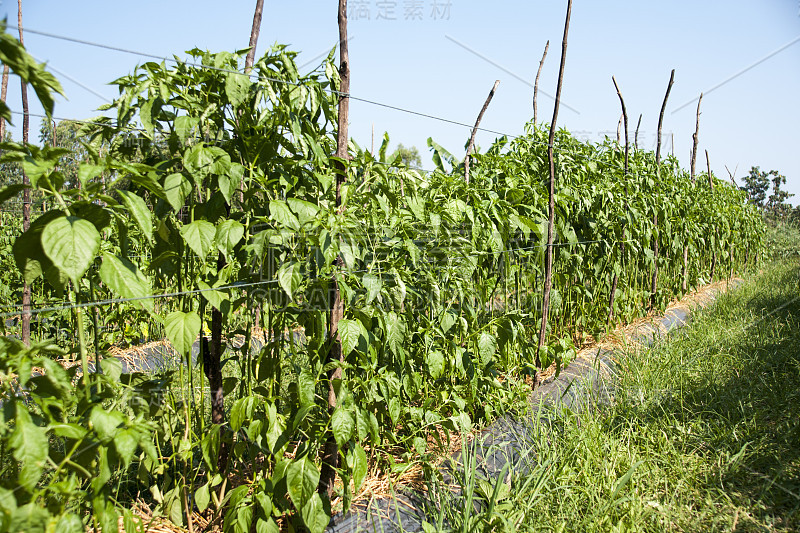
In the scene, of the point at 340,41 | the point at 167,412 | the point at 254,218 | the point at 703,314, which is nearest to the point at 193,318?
the point at 254,218

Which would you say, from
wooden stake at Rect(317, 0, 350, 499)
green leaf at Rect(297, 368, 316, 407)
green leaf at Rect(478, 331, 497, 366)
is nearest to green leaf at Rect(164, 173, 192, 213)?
wooden stake at Rect(317, 0, 350, 499)

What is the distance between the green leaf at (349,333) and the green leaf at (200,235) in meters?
0.45

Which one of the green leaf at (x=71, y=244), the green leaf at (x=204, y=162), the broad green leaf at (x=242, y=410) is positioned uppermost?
the green leaf at (x=204, y=162)

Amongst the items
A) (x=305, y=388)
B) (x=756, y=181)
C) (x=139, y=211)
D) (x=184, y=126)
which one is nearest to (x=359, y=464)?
(x=305, y=388)

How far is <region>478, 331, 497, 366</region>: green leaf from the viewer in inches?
80.7

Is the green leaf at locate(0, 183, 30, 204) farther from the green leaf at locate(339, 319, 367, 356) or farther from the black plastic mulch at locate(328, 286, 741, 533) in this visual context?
the black plastic mulch at locate(328, 286, 741, 533)

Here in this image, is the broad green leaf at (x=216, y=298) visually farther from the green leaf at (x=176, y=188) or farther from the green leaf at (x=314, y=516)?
the green leaf at (x=314, y=516)

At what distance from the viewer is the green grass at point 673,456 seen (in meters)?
1.75

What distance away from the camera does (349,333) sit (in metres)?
1.45

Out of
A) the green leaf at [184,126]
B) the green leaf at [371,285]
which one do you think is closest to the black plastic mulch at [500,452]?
the green leaf at [371,285]

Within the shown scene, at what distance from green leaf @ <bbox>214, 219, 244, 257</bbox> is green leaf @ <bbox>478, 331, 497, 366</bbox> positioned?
3.87 ft

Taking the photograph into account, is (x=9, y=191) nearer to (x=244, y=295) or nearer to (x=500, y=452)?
(x=244, y=295)

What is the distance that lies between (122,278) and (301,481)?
767mm

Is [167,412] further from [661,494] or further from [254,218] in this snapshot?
[661,494]
